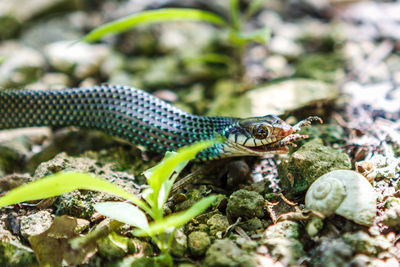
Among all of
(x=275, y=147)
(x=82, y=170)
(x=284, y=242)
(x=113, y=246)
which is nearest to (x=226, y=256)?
(x=284, y=242)

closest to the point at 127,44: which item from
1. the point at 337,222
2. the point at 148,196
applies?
the point at 148,196

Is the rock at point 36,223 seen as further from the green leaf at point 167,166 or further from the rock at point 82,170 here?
the green leaf at point 167,166

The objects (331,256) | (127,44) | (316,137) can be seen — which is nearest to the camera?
(331,256)

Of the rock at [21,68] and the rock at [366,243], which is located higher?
the rock at [21,68]

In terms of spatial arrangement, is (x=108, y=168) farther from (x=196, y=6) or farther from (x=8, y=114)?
(x=196, y=6)

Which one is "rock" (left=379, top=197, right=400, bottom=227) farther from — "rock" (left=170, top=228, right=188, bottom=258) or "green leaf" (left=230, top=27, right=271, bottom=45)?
"green leaf" (left=230, top=27, right=271, bottom=45)

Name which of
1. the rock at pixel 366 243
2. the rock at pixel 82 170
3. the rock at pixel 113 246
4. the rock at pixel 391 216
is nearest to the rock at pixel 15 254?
the rock at pixel 82 170
